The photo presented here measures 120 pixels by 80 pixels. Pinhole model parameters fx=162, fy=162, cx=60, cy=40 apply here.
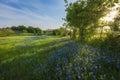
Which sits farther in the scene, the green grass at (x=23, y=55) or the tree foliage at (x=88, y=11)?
the tree foliage at (x=88, y=11)

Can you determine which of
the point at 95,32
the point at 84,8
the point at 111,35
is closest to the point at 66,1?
the point at 84,8

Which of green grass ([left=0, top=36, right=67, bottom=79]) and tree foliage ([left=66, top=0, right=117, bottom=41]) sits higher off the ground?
tree foliage ([left=66, top=0, right=117, bottom=41])

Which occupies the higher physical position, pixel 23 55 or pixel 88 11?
pixel 88 11

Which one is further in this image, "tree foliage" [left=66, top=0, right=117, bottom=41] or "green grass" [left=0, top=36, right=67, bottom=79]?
"tree foliage" [left=66, top=0, right=117, bottom=41]

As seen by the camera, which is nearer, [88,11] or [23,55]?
[23,55]

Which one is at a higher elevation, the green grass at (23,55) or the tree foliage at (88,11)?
the tree foliage at (88,11)

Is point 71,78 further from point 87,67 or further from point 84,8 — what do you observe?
point 84,8

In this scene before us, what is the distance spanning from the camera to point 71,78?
15.0 ft

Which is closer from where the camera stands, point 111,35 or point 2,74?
point 2,74

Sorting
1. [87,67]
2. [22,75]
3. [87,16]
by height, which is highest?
[87,16]

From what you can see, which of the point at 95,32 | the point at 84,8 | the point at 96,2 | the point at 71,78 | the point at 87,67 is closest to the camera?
the point at 71,78

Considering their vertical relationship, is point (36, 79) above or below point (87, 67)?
below

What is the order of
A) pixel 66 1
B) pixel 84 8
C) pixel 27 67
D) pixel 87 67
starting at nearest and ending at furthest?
pixel 87 67
pixel 27 67
pixel 84 8
pixel 66 1

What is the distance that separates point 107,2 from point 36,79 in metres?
10.7
